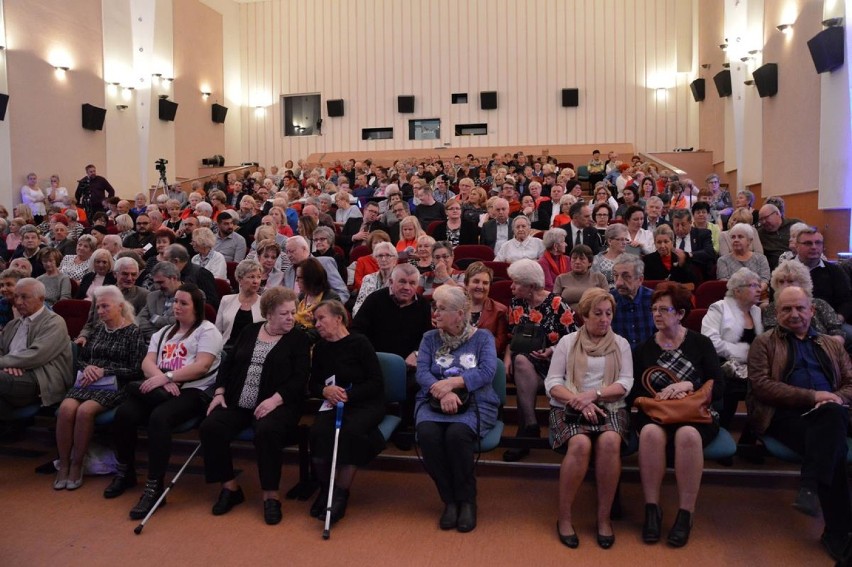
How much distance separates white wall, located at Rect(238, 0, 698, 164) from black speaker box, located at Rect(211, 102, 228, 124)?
1047mm

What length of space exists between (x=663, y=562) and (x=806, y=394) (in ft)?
2.96

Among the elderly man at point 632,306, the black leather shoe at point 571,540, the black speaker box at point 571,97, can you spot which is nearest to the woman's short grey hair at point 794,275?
the elderly man at point 632,306

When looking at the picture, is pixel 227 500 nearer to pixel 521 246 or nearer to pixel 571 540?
pixel 571 540

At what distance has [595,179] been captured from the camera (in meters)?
12.7

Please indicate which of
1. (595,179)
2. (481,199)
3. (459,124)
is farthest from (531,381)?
(459,124)

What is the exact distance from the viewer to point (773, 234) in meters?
5.41

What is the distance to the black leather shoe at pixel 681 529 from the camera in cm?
271

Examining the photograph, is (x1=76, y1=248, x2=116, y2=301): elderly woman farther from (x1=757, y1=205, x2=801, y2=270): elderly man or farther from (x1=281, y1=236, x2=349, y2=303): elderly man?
(x1=757, y1=205, x2=801, y2=270): elderly man

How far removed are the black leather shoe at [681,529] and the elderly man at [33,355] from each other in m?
3.07

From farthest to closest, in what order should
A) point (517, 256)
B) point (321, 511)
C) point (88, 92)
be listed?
point (88, 92)
point (517, 256)
point (321, 511)

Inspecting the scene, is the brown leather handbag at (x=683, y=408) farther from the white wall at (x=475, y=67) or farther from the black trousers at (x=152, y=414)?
the white wall at (x=475, y=67)

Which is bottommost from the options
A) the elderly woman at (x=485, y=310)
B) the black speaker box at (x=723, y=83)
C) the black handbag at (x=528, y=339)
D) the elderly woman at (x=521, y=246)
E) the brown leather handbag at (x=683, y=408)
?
the brown leather handbag at (x=683, y=408)

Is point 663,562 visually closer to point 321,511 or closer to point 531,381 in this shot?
point 531,381

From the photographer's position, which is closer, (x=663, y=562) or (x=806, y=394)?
(x=663, y=562)
